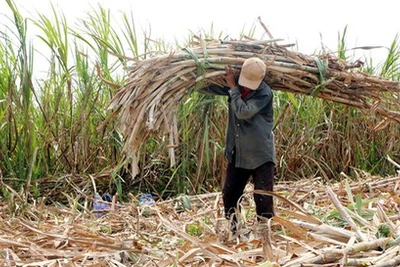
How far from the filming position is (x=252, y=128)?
349 centimetres

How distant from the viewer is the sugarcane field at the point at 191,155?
2414mm

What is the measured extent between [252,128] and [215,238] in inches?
33.7

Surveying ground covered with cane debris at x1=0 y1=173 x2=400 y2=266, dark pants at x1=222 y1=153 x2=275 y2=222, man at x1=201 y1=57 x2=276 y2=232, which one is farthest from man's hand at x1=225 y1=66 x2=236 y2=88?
ground covered with cane debris at x1=0 y1=173 x2=400 y2=266

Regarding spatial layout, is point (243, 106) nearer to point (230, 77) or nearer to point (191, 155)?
point (230, 77)

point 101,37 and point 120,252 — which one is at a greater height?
point 101,37

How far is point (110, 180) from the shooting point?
4.87 meters

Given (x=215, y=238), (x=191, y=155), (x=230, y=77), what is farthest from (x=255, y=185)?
(x=191, y=155)

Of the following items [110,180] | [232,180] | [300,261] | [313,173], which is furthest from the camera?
[313,173]

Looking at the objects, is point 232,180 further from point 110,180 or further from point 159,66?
point 110,180

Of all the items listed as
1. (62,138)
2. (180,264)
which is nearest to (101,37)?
(62,138)

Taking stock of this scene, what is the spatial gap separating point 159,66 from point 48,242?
1073 mm

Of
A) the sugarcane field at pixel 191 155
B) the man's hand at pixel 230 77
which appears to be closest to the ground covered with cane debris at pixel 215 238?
the sugarcane field at pixel 191 155

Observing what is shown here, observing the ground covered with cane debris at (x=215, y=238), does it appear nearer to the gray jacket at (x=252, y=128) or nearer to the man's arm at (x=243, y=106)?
the gray jacket at (x=252, y=128)

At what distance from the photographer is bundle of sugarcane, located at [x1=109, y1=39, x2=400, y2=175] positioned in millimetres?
3289
